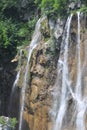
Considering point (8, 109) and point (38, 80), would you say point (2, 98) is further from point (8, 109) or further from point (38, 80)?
point (38, 80)

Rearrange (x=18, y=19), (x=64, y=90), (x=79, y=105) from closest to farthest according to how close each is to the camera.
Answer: (x=79, y=105) → (x=64, y=90) → (x=18, y=19)

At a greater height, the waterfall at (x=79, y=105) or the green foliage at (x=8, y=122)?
the waterfall at (x=79, y=105)

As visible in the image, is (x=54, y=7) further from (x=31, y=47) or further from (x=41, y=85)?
(x=41, y=85)

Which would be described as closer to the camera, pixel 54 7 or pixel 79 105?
pixel 79 105

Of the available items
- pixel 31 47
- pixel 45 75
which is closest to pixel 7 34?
pixel 31 47

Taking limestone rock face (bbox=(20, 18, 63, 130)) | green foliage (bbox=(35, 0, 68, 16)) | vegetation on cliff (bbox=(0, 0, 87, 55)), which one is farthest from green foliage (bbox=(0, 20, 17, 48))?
limestone rock face (bbox=(20, 18, 63, 130))

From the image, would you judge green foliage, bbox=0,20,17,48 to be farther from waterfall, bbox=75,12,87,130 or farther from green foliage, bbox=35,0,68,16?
waterfall, bbox=75,12,87,130

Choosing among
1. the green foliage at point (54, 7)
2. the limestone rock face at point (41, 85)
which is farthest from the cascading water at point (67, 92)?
the green foliage at point (54, 7)

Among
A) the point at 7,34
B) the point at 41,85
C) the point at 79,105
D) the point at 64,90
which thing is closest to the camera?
the point at 79,105

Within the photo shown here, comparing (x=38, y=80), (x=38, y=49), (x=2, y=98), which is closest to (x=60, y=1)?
(x=38, y=49)

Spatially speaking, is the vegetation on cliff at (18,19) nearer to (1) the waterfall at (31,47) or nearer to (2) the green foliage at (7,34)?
(2) the green foliage at (7,34)

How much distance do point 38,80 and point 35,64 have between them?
775mm

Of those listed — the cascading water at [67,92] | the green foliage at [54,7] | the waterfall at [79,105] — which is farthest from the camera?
the green foliage at [54,7]

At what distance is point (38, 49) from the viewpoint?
2041 centimetres
